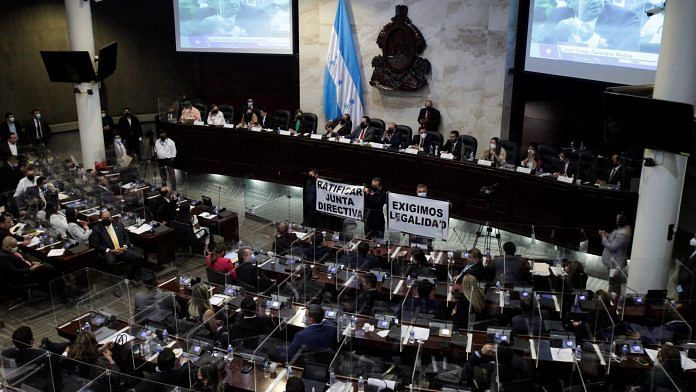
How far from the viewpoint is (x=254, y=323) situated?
26.3 feet

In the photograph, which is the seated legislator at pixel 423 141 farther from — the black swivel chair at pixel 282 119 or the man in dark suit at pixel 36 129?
the man in dark suit at pixel 36 129

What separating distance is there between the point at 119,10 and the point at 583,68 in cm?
1610

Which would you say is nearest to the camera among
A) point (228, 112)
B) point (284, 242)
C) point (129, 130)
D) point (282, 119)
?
point (284, 242)

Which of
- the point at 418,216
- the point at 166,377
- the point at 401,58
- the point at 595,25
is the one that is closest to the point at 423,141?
the point at 401,58

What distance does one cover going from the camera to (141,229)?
37.6 ft

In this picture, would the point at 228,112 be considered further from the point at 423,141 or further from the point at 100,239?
the point at 100,239

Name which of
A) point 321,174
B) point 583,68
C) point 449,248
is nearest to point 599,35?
point 583,68

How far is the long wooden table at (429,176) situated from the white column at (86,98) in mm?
1885

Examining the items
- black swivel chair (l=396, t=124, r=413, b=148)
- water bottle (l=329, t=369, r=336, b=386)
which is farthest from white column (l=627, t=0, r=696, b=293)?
black swivel chair (l=396, t=124, r=413, b=148)

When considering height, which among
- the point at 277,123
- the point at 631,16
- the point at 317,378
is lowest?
the point at 317,378

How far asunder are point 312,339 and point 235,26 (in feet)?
40.6

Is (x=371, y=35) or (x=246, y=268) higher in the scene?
(x=371, y=35)

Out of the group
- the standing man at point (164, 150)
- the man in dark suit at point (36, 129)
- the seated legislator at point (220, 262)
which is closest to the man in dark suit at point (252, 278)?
the seated legislator at point (220, 262)

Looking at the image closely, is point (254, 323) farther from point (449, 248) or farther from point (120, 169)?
point (120, 169)
